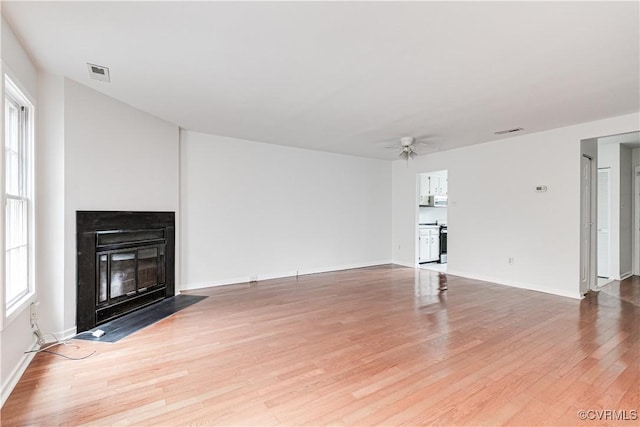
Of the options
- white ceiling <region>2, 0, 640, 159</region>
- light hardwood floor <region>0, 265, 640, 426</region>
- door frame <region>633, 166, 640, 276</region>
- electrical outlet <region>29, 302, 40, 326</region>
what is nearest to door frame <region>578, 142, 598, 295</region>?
light hardwood floor <region>0, 265, 640, 426</region>

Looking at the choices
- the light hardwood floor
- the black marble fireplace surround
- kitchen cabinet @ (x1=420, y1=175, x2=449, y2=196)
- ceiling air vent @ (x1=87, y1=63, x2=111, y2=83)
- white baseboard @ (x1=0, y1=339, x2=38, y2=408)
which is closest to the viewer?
the light hardwood floor

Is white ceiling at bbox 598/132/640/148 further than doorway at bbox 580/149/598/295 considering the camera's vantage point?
Yes

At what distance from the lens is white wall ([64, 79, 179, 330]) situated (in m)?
3.07

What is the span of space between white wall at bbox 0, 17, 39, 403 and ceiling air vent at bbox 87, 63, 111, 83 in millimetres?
Result: 425

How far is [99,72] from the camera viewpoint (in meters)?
2.87

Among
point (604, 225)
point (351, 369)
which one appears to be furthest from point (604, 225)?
point (351, 369)

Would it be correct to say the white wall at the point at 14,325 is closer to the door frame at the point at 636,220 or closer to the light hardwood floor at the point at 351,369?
the light hardwood floor at the point at 351,369

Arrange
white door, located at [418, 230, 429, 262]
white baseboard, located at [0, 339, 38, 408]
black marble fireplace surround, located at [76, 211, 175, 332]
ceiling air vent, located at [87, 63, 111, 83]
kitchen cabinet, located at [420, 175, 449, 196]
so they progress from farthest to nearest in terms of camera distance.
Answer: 1. kitchen cabinet, located at [420, 175, 449, 196]
2. white door, located at [418, 230, 429, 262]
3. black marble fireplace surround, located at [76, 211, 175, 332]
4. ceiling air vent, located at [87, 63, 111, 83]
5. white baseboard, located at [0, 339, 38, 408]

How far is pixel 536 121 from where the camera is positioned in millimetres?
4227

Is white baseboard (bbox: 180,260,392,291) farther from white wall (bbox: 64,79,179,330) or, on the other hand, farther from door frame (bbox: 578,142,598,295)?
door frame (bbox: 578,142,598,295)

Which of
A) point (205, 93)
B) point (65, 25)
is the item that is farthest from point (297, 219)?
point (65, 25)

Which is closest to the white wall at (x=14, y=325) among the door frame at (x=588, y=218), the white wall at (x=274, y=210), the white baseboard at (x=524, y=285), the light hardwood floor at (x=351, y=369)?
the light hardwood floor at (x=351, y=369)

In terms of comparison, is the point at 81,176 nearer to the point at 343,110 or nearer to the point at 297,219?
the point at 343,110

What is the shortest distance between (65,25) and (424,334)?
390 centimetres
